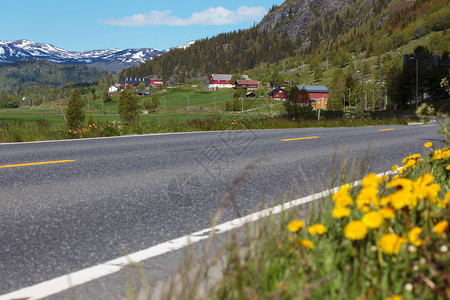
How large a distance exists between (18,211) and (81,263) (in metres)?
1.72

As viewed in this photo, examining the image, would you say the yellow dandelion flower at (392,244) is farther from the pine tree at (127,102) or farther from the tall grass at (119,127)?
the pine tree at (127,102)

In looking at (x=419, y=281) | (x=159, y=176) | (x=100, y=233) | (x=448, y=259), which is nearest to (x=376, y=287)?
(x=419, y=281)

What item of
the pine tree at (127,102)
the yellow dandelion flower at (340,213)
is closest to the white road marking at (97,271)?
the yellow dandelion flower at (340,213)

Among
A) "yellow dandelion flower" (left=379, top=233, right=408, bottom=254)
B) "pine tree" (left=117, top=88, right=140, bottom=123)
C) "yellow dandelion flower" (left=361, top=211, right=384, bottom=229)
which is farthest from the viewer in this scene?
"pine tree" (left=117, top=88, right=140, bottom=123)

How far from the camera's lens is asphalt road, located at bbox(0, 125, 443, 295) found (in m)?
2.97

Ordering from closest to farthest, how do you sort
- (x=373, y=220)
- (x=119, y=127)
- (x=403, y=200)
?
1. (x=373, y=220)
2. (x=403, y=200)
3. (x=119, y=127)

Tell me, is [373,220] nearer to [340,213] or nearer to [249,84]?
[340,213]

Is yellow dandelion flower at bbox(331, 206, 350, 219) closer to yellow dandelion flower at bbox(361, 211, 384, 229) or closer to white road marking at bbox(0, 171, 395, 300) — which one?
yellow dandelion flower at bbox(361, 211, 384, 229)

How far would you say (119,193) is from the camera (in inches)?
184

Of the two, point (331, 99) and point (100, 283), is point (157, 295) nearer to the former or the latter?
point (100, 283)

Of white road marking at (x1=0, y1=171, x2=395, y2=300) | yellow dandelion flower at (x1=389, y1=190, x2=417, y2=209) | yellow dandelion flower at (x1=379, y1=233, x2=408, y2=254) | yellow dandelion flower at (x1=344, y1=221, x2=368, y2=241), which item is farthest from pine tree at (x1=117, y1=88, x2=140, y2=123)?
yellow dandelion flower at (x1=379, y1=233, x2=408, y2=254)

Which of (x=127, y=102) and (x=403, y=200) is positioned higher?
(x=127, y=102)

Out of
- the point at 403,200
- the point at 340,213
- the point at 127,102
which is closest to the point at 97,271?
the point at 340,213

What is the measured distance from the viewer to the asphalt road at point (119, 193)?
9.75 feet
